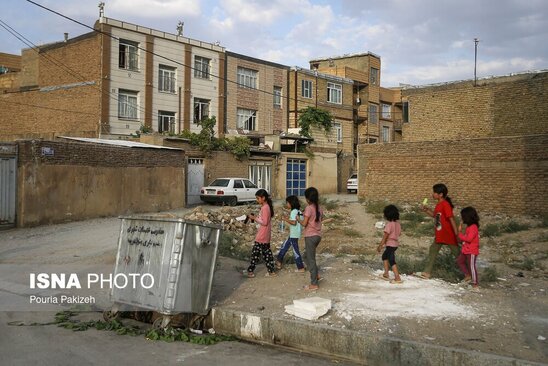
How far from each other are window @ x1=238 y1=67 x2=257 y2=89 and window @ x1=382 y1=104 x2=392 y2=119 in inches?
747

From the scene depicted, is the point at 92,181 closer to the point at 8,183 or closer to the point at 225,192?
the point at 8,183

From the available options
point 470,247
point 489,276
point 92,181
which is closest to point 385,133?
point 92,181

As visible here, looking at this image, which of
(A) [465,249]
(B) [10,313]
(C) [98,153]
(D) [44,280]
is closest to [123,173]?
(C) [98,153]

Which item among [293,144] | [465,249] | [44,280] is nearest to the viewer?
[465,249]

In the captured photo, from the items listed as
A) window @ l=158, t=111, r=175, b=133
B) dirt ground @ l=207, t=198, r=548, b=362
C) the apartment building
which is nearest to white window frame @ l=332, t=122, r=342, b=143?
the apartment building

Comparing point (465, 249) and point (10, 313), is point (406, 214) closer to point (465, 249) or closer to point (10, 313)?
point (465, 249)

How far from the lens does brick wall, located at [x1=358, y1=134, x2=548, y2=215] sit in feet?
60.3

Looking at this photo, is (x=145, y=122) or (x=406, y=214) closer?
(x=406, y=214)

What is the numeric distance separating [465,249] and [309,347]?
3.33 meters

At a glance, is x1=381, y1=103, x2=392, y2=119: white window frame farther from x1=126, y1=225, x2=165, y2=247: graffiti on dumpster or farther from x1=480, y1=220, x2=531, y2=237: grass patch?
x1=126, y1=225, x2=165, y2=247: graffiti on dumpster

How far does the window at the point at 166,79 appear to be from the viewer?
31469mm

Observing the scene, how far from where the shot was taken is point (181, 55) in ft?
106

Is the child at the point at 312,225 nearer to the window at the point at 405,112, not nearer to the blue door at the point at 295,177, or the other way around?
the window at the point at 405,112

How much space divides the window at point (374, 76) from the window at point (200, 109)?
67.2 ft
